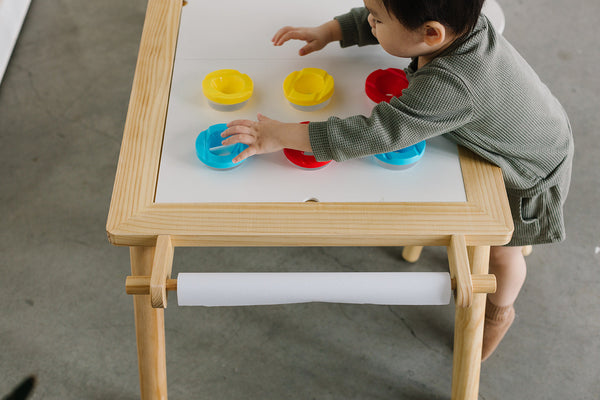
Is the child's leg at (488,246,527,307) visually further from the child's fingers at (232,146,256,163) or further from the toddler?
the child's fingers at (232,146,256,163)

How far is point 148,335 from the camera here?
36.1 inches

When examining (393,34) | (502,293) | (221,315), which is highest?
(393,34)

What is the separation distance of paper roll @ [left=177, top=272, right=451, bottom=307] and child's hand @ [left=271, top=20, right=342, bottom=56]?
39 cm

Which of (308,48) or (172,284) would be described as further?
(308,48)

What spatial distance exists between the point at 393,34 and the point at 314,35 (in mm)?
206

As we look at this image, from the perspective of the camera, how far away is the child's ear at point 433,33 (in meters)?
0.75

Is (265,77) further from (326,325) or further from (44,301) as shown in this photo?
(44,301)

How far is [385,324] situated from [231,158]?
0.60m

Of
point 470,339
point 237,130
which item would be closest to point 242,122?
point 237,130

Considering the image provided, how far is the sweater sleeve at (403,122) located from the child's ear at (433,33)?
0.03m

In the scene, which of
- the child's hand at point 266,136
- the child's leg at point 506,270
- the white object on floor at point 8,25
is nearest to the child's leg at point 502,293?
the child's leg at point 506,270

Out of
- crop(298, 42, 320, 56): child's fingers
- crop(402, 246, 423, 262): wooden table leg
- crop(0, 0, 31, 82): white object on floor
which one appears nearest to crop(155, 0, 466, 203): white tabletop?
crop(298, 42, 320, 56): child's fingers

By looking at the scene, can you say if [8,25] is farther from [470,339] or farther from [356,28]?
[470,339]

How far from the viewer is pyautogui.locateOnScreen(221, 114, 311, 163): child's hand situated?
0.79m
